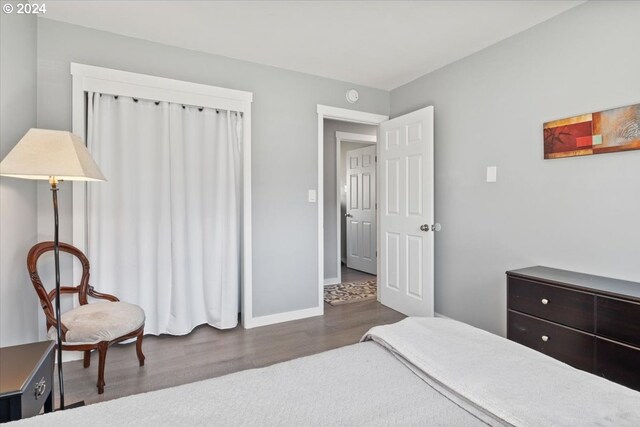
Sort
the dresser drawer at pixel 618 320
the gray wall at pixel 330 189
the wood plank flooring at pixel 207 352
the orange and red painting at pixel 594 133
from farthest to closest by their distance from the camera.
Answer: the gray wall at pixel 330 189
the wood plank flooring at pixel 207 352
the orange and red painting at pixel 594 133
the dresser drawer at pixel 618 320

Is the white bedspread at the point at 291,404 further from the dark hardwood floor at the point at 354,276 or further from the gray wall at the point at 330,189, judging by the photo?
the dark hardwood floor at the point at 354,276

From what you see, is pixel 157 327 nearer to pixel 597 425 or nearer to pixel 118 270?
pixel 118 270

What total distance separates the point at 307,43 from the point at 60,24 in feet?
6.01

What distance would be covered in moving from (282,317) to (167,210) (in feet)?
4.91

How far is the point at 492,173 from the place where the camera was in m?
2.75

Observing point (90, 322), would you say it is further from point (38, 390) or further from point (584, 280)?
Result: point (584, 280)

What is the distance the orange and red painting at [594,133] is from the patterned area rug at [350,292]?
2551 millimetres

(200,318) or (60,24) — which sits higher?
(60,24)

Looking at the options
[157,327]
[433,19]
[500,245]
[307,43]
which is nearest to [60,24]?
[307,43]

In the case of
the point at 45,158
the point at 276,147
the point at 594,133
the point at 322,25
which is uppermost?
the point at 322,25

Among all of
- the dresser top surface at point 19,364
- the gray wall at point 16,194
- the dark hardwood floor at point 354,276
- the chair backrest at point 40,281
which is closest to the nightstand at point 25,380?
the dresser top surface at point 19,364

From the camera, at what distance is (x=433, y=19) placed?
236cm

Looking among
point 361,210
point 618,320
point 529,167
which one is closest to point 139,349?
point 618,320

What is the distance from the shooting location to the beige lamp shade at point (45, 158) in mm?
1451
